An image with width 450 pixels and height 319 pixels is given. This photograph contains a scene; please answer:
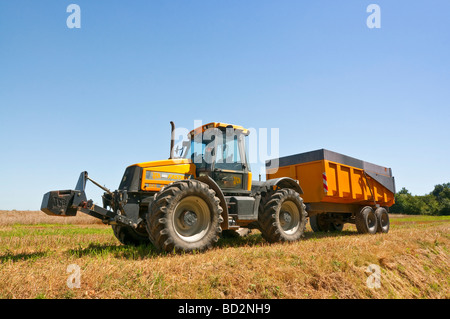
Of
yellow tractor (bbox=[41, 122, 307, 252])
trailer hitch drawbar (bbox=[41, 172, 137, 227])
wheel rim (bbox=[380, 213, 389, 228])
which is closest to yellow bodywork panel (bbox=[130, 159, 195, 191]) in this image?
yellow tractor (bbox=[41, 122, 307, 252])

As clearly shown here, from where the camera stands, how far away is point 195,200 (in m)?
6.62

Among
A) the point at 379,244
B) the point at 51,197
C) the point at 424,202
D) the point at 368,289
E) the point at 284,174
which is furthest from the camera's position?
the point at 424,202

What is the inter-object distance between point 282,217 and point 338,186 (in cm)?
309

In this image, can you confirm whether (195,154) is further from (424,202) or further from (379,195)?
(424,202)

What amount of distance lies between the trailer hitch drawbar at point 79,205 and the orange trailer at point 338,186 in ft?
20.5

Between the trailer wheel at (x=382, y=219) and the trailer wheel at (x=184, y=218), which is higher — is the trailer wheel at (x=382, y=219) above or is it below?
below

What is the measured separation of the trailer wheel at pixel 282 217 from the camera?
25.9 ft

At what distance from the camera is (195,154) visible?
7746mm

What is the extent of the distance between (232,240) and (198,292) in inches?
186

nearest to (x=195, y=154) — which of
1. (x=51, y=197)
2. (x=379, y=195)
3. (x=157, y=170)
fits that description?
(x=157, y=170)

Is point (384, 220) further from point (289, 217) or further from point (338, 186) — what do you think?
point (289, 217)

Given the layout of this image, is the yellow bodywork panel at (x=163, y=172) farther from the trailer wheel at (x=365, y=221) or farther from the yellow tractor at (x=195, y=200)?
the trailer wheel at (x=365, y=221)

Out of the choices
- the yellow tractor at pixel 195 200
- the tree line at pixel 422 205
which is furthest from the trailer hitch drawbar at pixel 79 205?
the tree line at pixel 422 205

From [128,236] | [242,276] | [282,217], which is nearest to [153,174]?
[128,236]
